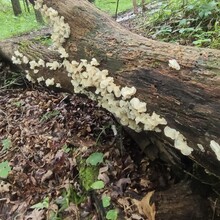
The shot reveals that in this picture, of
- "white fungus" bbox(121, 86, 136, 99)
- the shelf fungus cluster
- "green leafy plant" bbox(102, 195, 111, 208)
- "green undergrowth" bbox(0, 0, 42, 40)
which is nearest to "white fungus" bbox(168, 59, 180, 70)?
the shelf fungus cluster

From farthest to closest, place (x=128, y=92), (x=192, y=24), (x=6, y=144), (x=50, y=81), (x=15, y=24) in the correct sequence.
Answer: (x=15, y=24)
(x=192, y=24)
(x=6, y=144)
(x=50, y=81)
(x=128, y=92)

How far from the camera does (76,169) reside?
360 centimetres

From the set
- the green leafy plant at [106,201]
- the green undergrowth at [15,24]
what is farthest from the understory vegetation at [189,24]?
the green undergrowth at [15,24]

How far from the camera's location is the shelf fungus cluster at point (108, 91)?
250 centimetres

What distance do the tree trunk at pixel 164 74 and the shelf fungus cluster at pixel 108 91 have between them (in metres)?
0.04

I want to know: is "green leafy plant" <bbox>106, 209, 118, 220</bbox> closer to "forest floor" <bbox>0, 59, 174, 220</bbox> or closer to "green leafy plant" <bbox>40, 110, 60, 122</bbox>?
"forest floor" <bbox>0, 59, 174, 220</bbox>

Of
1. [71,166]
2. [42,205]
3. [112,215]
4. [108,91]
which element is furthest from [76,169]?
Answer: [108,91]

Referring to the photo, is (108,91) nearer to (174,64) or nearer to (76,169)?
(174,64)

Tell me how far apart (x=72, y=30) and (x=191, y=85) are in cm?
163

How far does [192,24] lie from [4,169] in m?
4.18

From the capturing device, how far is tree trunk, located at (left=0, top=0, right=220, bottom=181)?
7.56ft

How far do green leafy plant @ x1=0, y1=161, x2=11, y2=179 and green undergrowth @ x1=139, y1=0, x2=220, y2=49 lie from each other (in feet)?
10.1

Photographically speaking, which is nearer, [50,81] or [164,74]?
[164,74]

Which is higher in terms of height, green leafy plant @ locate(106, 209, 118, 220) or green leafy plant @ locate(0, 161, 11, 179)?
green leafy plant @ locate(106, 209, 118, 220)
